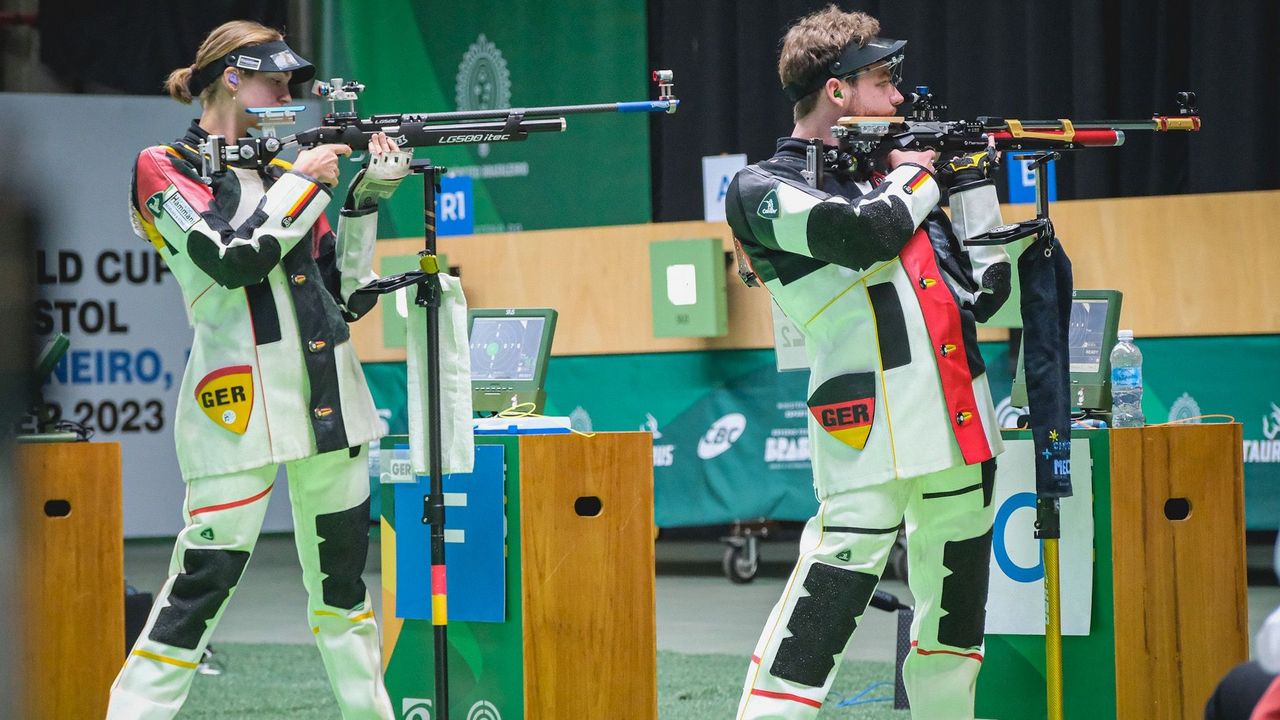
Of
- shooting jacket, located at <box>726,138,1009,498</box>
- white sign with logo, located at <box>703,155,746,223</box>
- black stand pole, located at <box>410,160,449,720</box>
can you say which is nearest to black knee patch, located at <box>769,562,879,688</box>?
shooting jacket, located at <box>726,138,1009,498</box>

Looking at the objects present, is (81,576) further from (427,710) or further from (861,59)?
(861,59)

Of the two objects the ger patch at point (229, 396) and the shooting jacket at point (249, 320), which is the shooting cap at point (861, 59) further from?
the ger patch at point (229, 396)

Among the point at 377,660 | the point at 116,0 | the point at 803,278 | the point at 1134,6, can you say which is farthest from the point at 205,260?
the point at 116,0

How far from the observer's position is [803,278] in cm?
272

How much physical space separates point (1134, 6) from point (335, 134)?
5061 millimetres

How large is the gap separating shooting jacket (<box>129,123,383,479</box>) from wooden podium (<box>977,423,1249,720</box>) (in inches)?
65.8

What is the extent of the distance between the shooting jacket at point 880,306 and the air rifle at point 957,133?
77 millimetres

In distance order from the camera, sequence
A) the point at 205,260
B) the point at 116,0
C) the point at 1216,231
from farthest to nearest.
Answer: the point at 116,0, the point at 1216,231, the point at 205,260

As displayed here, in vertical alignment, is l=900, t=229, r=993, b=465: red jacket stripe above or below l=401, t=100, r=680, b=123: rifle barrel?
below

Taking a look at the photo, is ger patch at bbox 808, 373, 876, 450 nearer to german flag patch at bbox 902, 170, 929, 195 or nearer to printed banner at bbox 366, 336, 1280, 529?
german flag patch at bbox 902, 170, 929, 195

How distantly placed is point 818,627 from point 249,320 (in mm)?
1319

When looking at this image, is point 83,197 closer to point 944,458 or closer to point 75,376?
point 75,376

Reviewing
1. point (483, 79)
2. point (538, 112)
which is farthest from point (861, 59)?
point (483, 79)

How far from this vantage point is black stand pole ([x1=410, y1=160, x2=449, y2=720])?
10.1ft
